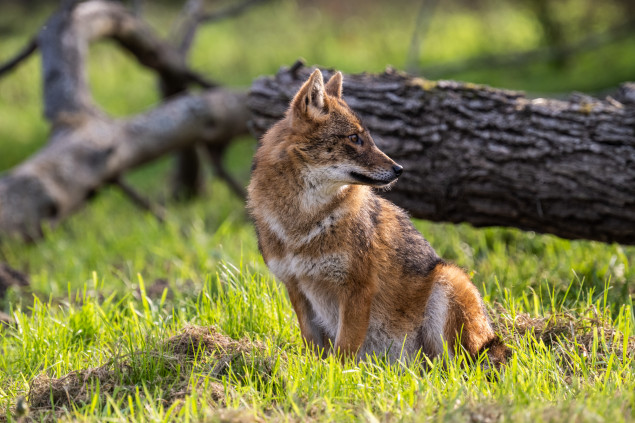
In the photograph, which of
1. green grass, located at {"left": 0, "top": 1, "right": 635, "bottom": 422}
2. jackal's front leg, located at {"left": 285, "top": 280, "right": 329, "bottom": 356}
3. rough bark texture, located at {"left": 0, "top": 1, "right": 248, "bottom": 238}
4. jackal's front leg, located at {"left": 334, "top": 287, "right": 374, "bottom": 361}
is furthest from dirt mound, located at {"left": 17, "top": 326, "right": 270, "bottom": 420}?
rough bark texture, located at {"left": 0, "top": 1, "right": 248, "bottom": 238}

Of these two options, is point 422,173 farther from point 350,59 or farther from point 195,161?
point 350,59

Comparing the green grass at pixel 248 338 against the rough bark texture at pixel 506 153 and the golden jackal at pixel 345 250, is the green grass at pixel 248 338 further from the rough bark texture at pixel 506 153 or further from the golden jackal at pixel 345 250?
the rough bark texture at pixel 506 153

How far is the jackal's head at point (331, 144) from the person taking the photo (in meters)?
4.00

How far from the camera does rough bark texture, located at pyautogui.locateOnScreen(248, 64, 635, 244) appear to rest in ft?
16.6

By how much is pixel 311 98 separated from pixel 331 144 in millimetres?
279

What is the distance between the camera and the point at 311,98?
405 centimetres

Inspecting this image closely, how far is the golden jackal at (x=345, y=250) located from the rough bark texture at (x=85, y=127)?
390 cm

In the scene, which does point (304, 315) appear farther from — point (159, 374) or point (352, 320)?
point (159, 374)

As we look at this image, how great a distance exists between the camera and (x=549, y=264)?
5.71 meters

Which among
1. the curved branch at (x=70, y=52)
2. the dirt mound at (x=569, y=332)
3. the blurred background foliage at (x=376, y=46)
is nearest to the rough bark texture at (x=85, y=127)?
the curved branch at (x=70, y=52)

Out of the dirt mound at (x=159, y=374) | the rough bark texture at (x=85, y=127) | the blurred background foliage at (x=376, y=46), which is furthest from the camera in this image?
the blurred background foliage at (x=376, y=46)

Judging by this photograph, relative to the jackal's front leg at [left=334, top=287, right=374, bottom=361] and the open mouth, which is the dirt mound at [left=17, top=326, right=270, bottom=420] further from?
the open mouth

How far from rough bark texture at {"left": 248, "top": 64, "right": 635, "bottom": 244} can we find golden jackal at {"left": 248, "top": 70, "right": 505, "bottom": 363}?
1263 millimetres

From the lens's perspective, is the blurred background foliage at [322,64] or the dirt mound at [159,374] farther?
the blurred background foliage at [322,64]
